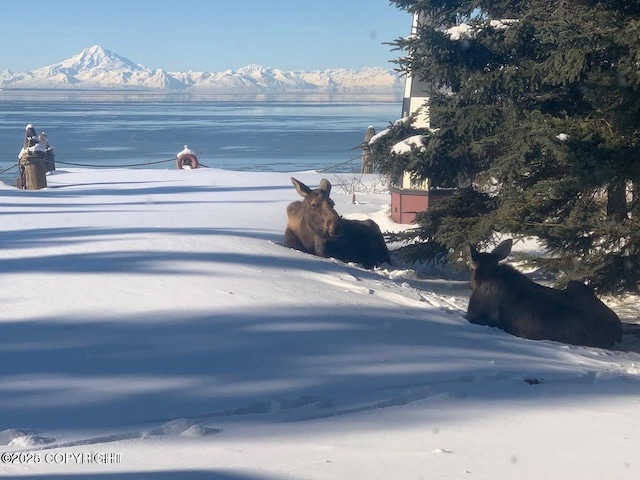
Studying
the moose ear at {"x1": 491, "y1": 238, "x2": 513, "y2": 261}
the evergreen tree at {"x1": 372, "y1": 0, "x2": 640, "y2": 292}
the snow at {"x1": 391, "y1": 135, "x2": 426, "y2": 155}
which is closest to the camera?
the evergreen tree at {"x1": 372, "y1": 0, "x2": 640, "y2": 292}

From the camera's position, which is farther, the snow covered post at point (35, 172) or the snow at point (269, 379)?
the snow covered post at point (35, 172)

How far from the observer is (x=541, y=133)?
7.72 m

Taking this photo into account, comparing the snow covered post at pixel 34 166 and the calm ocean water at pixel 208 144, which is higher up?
the snow covered post at pixel 34 166

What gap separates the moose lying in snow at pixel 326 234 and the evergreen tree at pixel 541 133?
91 centimetres

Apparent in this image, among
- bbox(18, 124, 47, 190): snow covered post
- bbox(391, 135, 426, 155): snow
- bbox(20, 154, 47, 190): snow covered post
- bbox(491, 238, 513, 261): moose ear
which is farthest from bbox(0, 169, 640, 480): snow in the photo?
bbox(20, 154, 47, 190): snow covered post

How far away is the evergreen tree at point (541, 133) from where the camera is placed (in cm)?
750

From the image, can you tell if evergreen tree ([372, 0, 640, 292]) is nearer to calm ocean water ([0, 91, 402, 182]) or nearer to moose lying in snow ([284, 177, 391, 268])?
moose lying in snow ([284, 177, 391, 268])

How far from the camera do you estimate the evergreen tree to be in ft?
24.6

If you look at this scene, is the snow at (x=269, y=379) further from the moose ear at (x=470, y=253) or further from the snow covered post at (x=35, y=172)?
the snow covered post at (x=35, y=172)

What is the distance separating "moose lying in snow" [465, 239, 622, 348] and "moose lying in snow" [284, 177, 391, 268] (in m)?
2.81

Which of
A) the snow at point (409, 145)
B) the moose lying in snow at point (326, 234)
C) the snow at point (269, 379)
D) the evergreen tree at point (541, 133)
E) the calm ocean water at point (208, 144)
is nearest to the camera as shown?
the snow at point (269, 379)

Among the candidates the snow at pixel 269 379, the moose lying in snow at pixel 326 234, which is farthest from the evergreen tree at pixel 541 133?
the snow at pixel 269 379

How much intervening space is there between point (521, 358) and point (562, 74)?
139 inches

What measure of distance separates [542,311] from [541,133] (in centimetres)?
167
